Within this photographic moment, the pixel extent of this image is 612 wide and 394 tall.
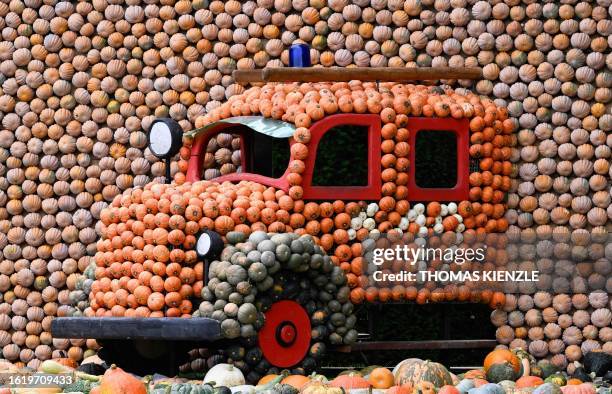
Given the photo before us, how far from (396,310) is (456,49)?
244cm

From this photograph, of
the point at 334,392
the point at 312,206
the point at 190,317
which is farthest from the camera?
the point at 312,206

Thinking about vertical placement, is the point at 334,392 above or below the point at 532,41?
below

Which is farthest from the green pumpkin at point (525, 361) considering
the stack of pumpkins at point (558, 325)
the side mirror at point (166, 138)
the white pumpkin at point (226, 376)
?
the side mirror at point (166, 138)

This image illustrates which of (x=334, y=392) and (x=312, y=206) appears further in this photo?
(x=312, y=206)

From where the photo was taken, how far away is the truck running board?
980cm

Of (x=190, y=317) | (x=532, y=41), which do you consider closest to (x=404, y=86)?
(x=532, y=41)

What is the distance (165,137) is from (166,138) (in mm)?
15

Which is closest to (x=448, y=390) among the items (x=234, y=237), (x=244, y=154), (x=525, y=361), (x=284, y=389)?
(x=284, y=389)

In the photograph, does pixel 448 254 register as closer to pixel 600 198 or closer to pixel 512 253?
pixel 512 253

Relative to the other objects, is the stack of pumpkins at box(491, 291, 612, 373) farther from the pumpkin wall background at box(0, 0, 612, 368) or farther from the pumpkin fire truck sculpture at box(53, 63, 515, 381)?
the pumpkin fire truck sculpture at box(53, 63, 515, 381)

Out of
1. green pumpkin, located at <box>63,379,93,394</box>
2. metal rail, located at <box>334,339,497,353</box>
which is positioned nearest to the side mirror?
metal rail, located at <box>334,339,497,353</box>

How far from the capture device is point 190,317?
32.9ft

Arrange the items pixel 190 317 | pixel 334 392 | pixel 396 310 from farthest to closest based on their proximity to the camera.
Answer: pixel 396 310, pixel 190 317, pixel 334 392

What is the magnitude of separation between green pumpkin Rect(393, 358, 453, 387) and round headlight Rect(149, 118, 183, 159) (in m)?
3.12
